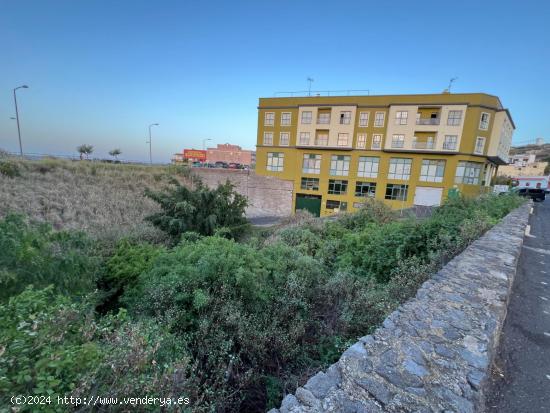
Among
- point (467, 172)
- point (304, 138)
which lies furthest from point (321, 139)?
point (467, 172)

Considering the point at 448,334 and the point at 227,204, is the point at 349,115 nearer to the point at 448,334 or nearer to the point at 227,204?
the point at 227,204

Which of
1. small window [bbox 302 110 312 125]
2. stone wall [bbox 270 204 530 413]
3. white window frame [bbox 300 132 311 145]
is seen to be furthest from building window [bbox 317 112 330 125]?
stone wall [bbox 270 204 530 413]

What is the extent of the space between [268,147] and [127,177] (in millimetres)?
15595

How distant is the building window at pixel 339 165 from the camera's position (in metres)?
28.7

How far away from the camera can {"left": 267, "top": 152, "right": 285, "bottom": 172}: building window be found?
30.6 metres

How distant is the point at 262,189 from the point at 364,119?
13.7m

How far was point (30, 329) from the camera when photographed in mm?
1729

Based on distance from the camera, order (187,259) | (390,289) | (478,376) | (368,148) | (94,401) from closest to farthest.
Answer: (94,401)
(478,376)
(390,289)
(187,259)
(368,148)

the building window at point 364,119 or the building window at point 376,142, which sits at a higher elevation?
the building window at point 364,119


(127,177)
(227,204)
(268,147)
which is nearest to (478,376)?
(227,204)

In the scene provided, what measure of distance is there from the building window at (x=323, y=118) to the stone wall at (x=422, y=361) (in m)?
27.8

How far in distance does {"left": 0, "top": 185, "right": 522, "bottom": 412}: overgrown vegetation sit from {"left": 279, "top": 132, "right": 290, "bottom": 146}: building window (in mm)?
24837

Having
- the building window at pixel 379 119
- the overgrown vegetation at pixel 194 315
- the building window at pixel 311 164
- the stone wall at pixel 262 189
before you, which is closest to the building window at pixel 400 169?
the building window at pixel 379 119

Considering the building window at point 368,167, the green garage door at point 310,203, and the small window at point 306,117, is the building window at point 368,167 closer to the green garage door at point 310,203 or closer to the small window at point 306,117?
the green garage door at point 310,203
